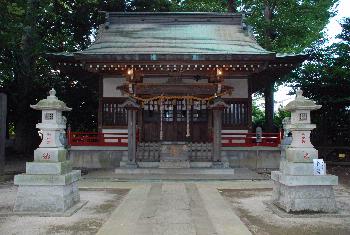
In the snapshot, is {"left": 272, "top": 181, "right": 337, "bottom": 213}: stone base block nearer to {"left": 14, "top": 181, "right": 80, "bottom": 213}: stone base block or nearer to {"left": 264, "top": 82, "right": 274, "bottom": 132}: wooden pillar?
{"left": 14, "top": 181, "right": 80, "bottom": 213}: stone base block

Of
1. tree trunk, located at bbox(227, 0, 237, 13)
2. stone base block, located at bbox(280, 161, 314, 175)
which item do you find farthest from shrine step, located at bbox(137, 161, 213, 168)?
tree trunk, located at bbox(227, 0, 237, 13)

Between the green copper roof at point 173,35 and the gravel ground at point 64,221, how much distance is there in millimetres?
6531

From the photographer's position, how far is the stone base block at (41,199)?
23.8ft

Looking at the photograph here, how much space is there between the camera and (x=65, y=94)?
902 inches

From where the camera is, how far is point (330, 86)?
717 inches

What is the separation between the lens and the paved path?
19.8 feet

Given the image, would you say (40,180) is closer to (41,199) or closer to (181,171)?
(41,199)

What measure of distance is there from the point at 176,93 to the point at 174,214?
28.9 ft

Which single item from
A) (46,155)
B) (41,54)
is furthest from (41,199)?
(41,54)

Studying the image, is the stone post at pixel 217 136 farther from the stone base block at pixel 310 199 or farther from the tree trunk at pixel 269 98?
the tree trunk at pixel 269 98

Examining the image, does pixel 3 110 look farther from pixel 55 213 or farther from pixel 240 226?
pixel 240 226

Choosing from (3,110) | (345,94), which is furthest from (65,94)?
(345,94)

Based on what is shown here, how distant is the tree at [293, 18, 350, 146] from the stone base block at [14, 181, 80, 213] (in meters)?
14.4

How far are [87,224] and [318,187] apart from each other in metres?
4.51
